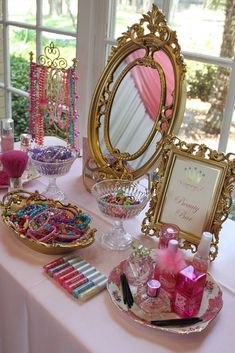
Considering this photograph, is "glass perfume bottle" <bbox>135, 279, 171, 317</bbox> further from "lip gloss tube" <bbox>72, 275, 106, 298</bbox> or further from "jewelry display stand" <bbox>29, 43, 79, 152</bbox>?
"jewelry display stand" <bbox>29, 43, 79, 152</bbox>

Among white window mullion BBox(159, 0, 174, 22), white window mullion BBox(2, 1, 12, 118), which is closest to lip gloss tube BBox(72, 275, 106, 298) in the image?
white window mullion BBox(159, 0, 174, 22)

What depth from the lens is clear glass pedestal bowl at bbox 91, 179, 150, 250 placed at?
0.91m

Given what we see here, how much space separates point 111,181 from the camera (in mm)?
1022

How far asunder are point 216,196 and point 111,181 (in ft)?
0.94

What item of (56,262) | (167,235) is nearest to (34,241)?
(56,262)

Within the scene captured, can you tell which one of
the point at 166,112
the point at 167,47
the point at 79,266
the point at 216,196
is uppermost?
the point at 167,47

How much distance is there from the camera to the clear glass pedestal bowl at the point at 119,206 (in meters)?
0.91

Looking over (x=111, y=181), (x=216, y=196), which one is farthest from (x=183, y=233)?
(x=111, y=181)

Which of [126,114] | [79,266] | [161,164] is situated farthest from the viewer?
[126,114]

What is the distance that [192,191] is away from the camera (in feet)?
2.89

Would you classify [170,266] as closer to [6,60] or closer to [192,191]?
[192,191]

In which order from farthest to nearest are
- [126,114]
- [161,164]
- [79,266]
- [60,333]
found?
[126,114] < [161,164] < [79,266] < [60,333]

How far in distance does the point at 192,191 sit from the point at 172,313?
0.91ft

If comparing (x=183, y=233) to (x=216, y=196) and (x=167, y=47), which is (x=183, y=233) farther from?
(x=167, y=47)
